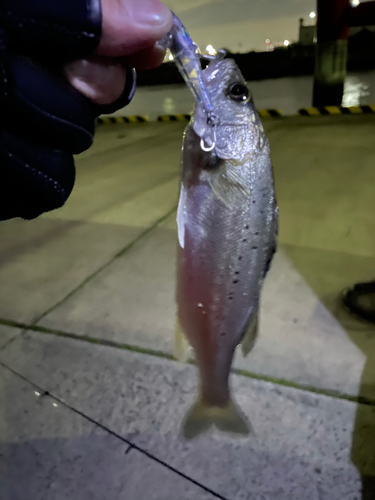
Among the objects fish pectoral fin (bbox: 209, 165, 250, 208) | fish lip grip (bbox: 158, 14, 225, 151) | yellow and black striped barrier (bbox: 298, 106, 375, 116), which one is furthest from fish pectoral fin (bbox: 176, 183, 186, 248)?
yellow and black striped barrier (bbox: 298, 106, 375, 116)

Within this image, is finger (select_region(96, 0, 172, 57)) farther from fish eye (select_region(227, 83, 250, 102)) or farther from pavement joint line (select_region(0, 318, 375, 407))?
pavement joint line (select_region(0, 318, 375, 407))

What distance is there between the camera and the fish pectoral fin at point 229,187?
120 centimetres

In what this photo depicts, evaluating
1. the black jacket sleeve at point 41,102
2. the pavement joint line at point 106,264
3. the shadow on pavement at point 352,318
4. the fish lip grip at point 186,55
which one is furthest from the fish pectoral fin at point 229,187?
the pavement joint line at point 106,264

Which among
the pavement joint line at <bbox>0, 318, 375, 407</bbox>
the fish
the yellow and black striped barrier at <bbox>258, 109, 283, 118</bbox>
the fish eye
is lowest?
the yellow and black striped barrier at <bbox>258, 109, 283, 118</bbox>

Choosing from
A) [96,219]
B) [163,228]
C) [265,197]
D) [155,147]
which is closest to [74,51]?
[265,197]

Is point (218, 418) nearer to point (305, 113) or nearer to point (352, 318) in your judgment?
point (352, 318)

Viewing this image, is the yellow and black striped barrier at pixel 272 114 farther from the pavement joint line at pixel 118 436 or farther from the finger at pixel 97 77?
the finger at pixel 97 77

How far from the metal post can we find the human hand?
379 inches

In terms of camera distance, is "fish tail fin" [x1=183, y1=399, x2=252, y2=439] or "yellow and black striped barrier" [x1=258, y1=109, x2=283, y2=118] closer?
"fish tail fin" [x1=183, y1=399, x2=252, y2=439]

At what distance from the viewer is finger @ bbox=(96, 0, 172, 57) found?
2.78ft

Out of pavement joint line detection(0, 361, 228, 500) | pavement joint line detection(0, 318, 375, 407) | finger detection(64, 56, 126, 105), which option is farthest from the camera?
pavement joint line detection(0, 318, 375, 407)

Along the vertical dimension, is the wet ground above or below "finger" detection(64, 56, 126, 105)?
below

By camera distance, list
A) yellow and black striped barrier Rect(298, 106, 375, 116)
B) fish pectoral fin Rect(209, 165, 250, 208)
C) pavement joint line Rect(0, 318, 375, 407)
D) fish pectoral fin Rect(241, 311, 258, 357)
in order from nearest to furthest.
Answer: fish pectoral fin Rect(209, 165, 250, 208), fish pectoral fin Rect(241, 311, 258, 357), pavement joint line Rect(0, 318, 375, 407), yellow and black striped barrier Rect(298, 106, 375, 116)

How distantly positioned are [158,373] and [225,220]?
117 centimetres
